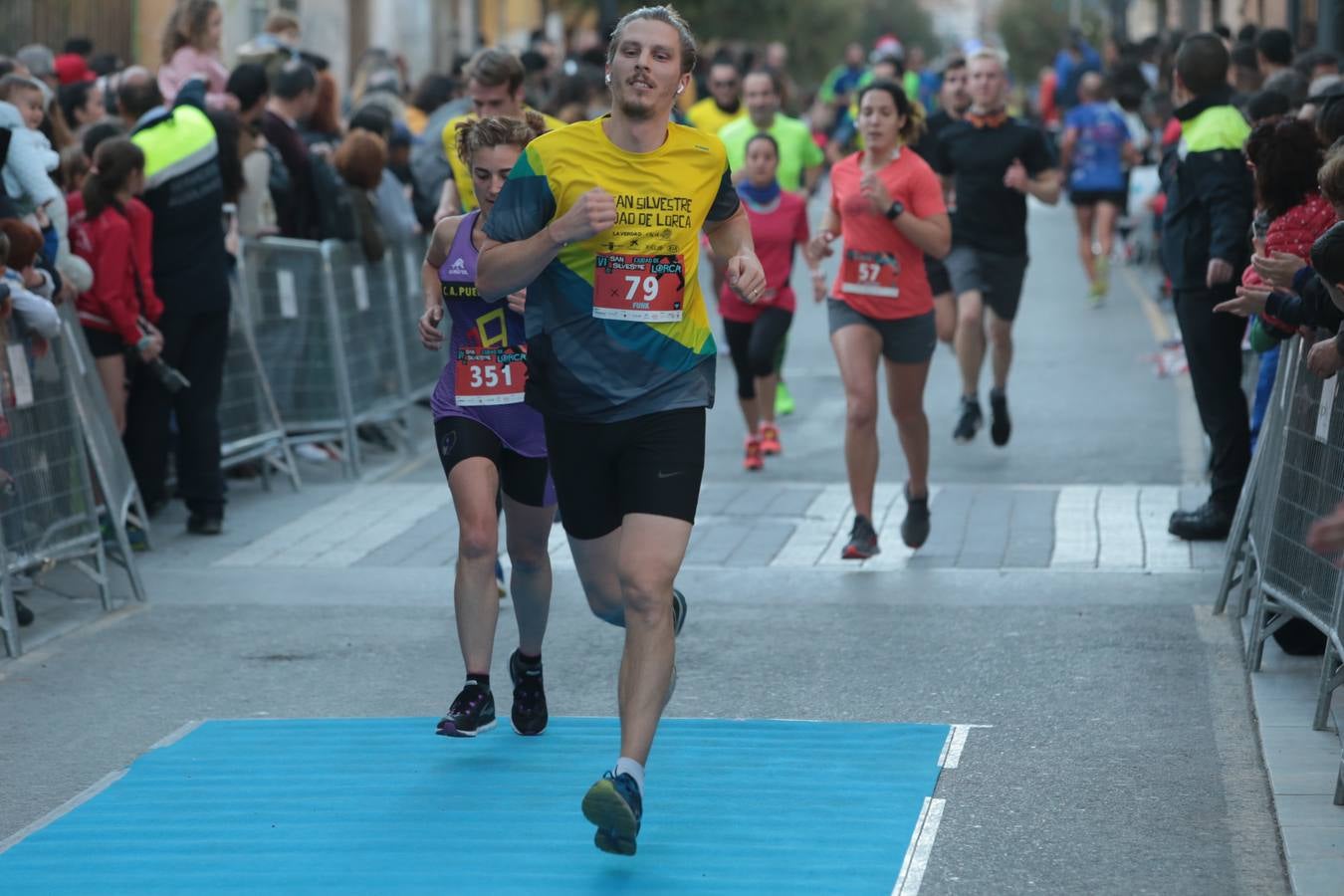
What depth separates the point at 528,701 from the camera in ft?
22.0

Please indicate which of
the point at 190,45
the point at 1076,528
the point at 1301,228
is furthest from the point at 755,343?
the point at 1301,228

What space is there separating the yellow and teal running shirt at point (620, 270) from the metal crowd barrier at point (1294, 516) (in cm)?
204

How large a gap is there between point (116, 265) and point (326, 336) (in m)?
2.64

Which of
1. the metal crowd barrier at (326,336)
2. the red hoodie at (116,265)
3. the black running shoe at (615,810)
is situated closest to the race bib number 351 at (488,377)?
the black running shoe at (615,810)

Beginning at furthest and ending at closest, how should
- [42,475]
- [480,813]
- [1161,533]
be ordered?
[1161,533]
[42,475]
[480,813]

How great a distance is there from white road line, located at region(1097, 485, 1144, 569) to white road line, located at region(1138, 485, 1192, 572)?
3 cm

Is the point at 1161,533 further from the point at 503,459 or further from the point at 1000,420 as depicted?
the point at 503,459

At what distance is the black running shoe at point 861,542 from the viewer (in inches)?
375

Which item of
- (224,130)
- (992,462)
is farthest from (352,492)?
(992,462)

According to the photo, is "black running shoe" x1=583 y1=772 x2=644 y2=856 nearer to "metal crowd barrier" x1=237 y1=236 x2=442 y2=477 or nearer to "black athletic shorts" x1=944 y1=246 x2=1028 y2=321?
"metal crowd barrier" x1=237 y1=236 x2=442 y2=477

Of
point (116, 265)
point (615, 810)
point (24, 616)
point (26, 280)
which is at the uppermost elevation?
point (26, 280)

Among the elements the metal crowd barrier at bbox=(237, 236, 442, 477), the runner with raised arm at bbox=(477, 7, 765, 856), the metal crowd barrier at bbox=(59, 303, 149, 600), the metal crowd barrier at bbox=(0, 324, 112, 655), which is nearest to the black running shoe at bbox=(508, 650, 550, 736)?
the runner with raised arm at bbox=(477, 7, 765, 856)

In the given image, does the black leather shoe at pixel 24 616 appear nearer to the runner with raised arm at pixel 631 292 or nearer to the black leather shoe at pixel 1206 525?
the runner with raised arm at pixel 631 292

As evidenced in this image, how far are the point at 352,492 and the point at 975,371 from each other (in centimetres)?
386
